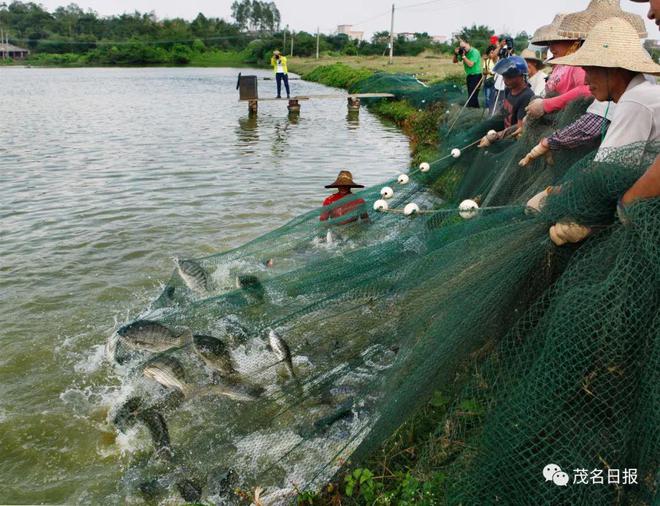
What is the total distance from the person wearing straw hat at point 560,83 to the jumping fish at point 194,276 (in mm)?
3342

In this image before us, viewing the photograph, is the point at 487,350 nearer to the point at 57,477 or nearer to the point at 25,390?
the point at 57,477

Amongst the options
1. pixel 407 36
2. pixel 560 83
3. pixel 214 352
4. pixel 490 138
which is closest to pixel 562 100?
pixel 560 83

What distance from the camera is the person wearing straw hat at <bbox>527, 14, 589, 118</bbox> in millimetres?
4984

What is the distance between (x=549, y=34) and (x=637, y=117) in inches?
120

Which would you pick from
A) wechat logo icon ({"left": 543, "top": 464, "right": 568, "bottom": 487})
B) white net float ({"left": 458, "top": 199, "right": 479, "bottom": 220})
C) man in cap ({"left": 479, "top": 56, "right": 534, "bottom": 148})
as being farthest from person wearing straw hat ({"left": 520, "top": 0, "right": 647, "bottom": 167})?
wechat logo icon ({"left": 543, "top": 464, "right": 568, "bottom": 487})

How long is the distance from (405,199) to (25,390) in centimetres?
406

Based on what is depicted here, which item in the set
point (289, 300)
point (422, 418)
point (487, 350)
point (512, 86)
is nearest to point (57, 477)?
point (289, 300)

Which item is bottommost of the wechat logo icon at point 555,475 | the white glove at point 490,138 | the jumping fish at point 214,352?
Result: the jumping fish at point 214,352

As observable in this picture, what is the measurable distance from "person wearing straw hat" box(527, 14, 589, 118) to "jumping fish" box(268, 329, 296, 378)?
123 inches

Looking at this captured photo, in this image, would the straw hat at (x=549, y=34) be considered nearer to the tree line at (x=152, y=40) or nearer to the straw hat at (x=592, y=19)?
the straw hat at (x=592, y=19)

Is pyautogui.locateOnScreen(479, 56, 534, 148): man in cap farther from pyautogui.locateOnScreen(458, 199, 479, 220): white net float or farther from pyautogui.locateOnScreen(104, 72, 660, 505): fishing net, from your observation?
pyautogui.locateOnScreen(458, 199, 479, 220): white net float

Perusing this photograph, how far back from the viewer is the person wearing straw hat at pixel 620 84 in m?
2.89

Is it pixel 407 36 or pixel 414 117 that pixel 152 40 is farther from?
pixel 414 117

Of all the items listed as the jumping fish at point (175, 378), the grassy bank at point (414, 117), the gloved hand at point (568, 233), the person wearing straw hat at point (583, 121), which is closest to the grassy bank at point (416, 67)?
the grassy bank at point (414, 117)
